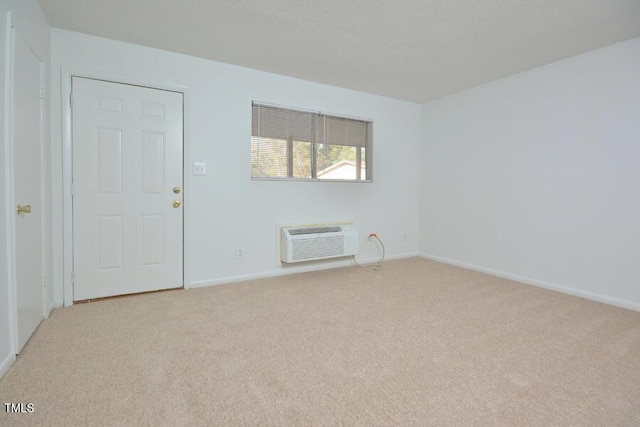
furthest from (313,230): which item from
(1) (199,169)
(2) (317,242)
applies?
(1) (199,169)

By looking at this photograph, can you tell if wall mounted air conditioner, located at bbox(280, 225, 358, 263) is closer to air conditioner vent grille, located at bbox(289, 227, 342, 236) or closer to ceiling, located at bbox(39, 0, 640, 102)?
air conditioner vent grille, located at bbox(289, 227, 342, 236)

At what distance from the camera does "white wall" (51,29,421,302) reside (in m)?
2.88

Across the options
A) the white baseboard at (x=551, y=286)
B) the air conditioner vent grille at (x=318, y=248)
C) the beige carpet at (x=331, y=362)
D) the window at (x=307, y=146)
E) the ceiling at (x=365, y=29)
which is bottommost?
the beige carpet at (x=331, y=362)

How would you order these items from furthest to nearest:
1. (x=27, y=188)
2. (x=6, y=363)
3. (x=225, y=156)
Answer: (x=225, y=156) → (x=27, y=188) → (x=6, y=363)

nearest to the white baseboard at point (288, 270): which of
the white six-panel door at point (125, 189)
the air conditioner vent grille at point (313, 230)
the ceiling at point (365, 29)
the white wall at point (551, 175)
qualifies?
the white six-panel door at point (125, 189)

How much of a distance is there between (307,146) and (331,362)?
9.11ft

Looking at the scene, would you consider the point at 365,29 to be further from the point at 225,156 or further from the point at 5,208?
the point at 5,208

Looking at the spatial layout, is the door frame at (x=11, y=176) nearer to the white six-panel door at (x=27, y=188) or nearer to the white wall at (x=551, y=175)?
the white six-panel door at (x=27, y=188)

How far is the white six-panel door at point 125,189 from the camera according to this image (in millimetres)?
2879

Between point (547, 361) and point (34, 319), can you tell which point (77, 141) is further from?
point (547, 361)

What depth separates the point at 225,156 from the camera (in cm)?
348

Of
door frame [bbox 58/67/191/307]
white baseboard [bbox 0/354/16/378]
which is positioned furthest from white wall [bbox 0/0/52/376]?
door frame [bbox 58/67/191/307]

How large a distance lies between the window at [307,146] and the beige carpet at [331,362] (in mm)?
1597

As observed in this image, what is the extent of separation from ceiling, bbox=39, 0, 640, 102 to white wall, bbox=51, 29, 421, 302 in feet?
0.52
